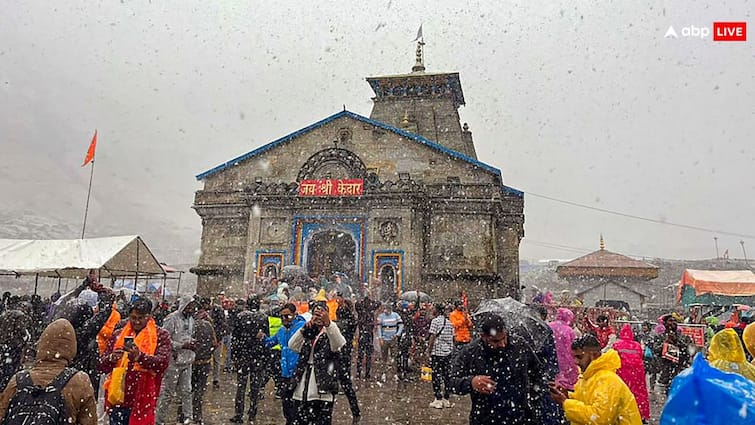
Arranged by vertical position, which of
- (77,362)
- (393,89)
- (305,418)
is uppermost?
(393,89)

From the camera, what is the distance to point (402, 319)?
47.6 feet

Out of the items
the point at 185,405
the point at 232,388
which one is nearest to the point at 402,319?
the point at 232,388

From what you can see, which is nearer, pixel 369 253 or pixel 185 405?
pixel 185 405

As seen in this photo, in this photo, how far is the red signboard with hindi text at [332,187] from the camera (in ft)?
79.9

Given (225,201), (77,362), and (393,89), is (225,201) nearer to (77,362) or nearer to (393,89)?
(393,89)

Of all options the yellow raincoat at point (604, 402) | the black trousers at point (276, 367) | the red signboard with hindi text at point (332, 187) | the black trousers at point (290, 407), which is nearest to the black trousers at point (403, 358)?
the black trousers at point (276, 367)

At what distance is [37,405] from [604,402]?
12.5 feet

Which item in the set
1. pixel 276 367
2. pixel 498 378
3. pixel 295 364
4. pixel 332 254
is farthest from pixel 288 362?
pixel 332 254

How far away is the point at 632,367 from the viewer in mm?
7266

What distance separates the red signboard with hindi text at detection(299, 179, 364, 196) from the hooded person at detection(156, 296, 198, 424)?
55.1 feet

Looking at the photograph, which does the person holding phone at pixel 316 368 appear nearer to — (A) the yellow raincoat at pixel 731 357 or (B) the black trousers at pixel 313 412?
(B) the black trousers at pixel 313 412

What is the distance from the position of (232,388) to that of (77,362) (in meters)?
5.57

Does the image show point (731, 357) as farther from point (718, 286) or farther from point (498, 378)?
point (718, 286)

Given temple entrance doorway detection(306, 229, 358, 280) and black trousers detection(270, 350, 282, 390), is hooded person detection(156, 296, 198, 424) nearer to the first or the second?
black trousers detection(270, 350, 282, 390)
